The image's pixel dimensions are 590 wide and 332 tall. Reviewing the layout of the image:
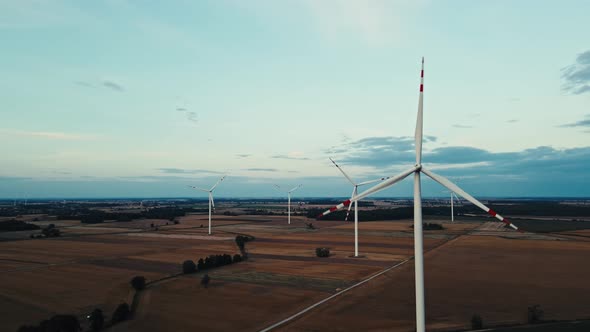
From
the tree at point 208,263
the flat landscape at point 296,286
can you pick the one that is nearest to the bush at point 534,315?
the flat landscape at point 296,286

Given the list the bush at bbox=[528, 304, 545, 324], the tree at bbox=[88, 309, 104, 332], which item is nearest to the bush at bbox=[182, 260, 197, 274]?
the tree at bbox=[88, 309, 104, 332]

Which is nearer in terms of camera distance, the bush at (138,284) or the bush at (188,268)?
the bush at (138,284)

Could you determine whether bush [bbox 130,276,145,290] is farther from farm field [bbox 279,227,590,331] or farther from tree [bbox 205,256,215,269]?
farm field [bbox 279,227,590,331]

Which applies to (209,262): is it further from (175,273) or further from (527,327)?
(527,327)

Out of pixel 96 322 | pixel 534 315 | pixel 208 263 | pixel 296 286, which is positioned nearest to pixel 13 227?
pixel 208 263

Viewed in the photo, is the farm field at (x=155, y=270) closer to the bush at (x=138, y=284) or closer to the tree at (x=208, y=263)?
the bush at (x=138, y=284)

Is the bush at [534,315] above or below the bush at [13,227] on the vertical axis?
above

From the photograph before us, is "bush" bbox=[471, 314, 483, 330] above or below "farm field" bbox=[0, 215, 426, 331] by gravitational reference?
above
